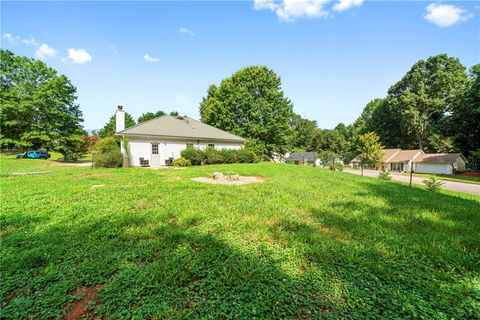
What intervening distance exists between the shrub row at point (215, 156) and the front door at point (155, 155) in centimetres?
229

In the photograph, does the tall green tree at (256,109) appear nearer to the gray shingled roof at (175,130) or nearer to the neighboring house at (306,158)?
the gray shingled roof at (175,130)

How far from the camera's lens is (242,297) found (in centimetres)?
203

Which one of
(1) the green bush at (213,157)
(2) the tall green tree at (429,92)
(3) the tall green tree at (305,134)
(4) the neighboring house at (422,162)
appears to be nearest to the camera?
(1) the green bush at (213,157)

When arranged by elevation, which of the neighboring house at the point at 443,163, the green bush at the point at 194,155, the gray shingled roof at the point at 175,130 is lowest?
the neighboring house at the point at 443,163

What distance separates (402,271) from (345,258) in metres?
0.58

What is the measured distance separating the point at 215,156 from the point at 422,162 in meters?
35.3

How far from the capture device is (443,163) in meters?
32.0

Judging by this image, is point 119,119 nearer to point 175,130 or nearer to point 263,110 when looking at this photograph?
point 175,130

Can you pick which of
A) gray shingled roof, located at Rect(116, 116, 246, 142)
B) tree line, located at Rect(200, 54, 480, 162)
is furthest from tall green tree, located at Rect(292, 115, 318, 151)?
gray shingled roof, located at Rect(116, 116, 246, 142)

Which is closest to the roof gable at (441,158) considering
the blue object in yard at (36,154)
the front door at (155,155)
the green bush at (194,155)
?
the green bush at (194,155)

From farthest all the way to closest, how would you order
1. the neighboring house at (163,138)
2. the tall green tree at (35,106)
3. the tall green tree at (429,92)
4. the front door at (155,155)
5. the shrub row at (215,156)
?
the tall green tree at (429,92) → the tall green tree at (35,106) → the front door at (155,155) → the shrub row at (215,156) → the neighboring house at (163,138)

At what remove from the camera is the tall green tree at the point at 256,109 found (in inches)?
1142

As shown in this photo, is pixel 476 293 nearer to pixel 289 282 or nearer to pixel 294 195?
pixel 289 282

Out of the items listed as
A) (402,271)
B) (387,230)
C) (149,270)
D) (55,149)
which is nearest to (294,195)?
(387,230)
